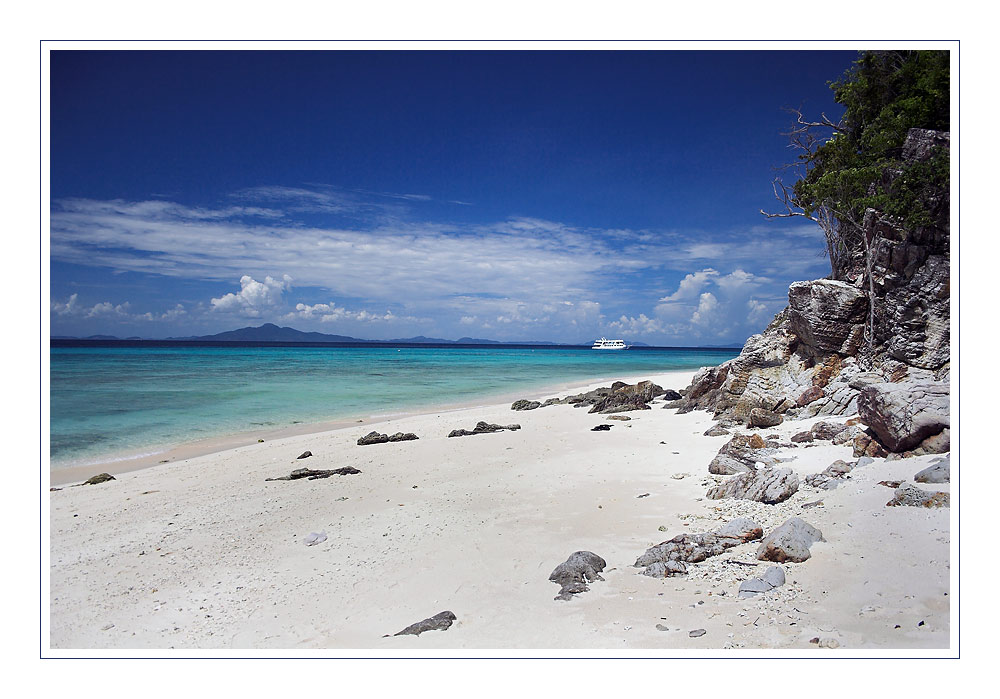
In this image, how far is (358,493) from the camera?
4.05m

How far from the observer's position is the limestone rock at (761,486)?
3107 millimetres

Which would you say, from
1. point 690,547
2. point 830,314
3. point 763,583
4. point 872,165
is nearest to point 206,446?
point 690,547

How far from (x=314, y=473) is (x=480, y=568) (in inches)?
94.3

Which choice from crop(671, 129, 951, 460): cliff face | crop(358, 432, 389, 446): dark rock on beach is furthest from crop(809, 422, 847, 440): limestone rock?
crop(358, 432, 389, 446): dark rock on beach

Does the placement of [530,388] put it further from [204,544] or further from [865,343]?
[204,544]

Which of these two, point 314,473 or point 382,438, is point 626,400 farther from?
point 314,473

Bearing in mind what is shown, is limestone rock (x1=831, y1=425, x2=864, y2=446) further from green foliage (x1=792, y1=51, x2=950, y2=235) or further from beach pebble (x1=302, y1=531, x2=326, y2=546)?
A: beach pebble (x1=302, y1=531, x2=326, y2=546)

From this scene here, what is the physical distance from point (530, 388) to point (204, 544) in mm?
10993

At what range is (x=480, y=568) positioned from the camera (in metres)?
2.73

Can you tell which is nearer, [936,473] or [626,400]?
[936,473]

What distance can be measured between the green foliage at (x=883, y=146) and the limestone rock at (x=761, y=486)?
8.52ft

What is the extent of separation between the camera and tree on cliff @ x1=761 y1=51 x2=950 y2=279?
13.3 ft
